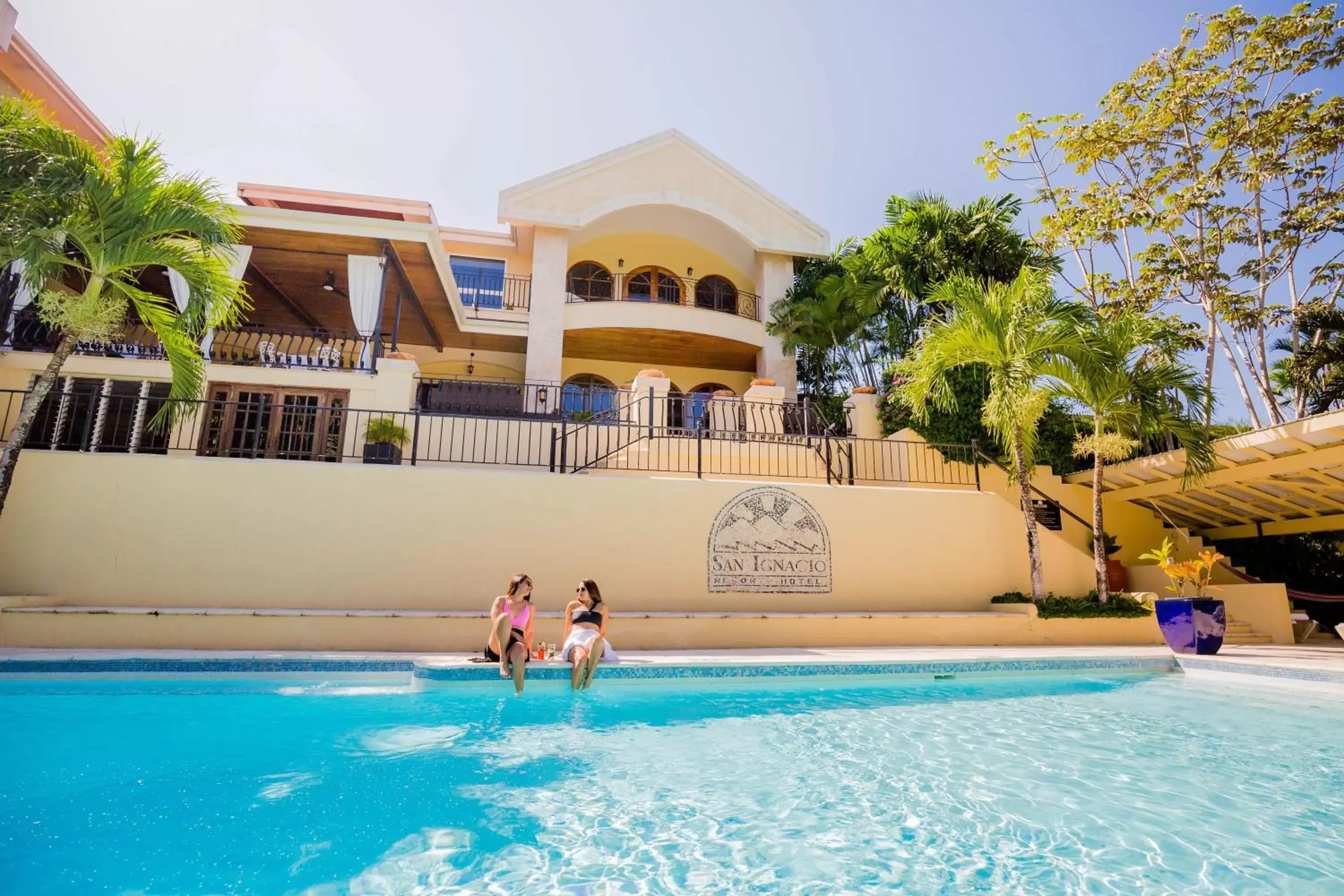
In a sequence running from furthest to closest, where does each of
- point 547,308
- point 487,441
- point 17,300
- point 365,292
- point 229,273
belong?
point 547,308 → point 365,292 → point 487,441 → point 17,300 → point 229,273

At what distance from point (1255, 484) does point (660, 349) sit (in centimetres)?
1255

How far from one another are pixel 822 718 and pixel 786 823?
2.44 m

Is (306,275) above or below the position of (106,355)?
above

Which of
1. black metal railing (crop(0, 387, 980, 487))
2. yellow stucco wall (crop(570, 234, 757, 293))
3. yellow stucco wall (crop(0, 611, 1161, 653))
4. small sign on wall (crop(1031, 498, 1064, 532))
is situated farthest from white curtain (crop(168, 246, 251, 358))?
small sign on wall (crop(1031, 498, 1064, 532))

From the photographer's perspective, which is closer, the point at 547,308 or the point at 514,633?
the point at 514,633

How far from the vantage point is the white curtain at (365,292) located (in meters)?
11.3

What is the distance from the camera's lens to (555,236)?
639 inches

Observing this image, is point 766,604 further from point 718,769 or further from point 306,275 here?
point 306,275

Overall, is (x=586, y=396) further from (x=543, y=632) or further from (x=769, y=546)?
(x=543, y=632)

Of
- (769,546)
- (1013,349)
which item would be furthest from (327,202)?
(1013,349)

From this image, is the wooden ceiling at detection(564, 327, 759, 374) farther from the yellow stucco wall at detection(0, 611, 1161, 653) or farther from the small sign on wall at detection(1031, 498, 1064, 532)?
the yellow stucco wall at detection(0, 611, 1161, 653)

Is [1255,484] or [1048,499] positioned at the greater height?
[1255,484]

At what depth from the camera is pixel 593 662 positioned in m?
6.25

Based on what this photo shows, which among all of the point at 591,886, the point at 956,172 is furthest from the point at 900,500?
the point at 956,172
